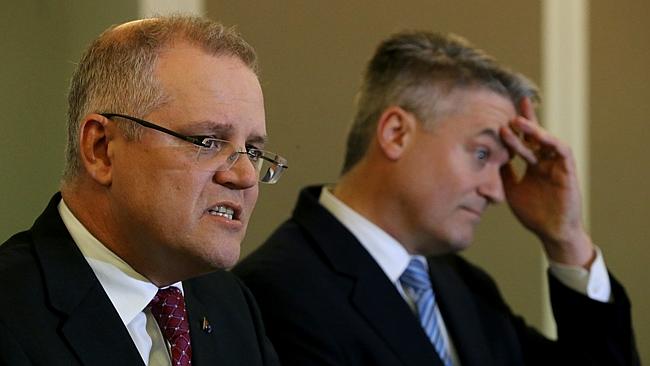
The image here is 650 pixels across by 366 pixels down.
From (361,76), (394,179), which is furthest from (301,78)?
(394,179)

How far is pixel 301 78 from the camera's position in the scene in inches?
118

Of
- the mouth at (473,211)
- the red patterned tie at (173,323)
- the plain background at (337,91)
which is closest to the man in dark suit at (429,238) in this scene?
the mouth at (473,211)

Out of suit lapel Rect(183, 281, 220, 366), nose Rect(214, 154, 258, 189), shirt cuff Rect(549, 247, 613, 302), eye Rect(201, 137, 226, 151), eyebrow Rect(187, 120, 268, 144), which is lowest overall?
shirt cuff Rect(549, 247, 613, 302)

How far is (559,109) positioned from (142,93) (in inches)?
92.6

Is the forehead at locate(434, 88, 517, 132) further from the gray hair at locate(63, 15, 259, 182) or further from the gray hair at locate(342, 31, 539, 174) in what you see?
the gray hair at locate(63, 15, 259, 182)

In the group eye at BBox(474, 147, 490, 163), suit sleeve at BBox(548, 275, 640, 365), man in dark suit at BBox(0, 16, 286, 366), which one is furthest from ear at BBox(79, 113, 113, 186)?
suit sleeve at BBox(548, 275, 640, 365)

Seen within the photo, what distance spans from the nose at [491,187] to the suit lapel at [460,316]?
0.26m

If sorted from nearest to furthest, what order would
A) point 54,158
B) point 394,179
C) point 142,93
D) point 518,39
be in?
1. point 142,93
2. point 54,158
3. point 394,179
4. point 518,39

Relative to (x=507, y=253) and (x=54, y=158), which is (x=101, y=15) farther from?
(x=507, y=253)

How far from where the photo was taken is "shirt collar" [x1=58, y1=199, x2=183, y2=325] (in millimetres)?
1632

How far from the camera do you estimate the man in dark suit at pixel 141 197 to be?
1573 mm

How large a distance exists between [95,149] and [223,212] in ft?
0.70

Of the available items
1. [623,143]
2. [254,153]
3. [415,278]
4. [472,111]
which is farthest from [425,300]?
[623,143]

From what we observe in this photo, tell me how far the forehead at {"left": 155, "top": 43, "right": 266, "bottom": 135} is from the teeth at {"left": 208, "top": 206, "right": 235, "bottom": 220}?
122mm
